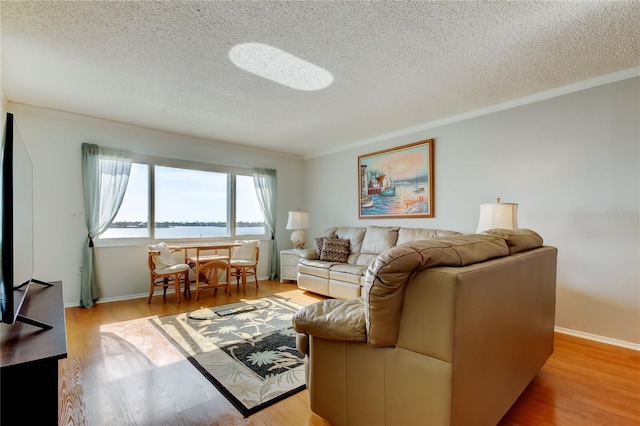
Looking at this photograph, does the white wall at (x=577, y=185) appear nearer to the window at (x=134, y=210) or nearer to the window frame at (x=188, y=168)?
the window frame at (x=188, y=168)

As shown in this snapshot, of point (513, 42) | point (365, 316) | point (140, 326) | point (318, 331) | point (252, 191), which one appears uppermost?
point (513, 42)

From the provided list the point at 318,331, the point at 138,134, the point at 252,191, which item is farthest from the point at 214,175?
the point at 318,331

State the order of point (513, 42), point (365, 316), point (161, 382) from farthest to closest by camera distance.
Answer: point (513, 42) → point (161, 382) → point (365, 316)

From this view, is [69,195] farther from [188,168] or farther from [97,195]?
[188,168]

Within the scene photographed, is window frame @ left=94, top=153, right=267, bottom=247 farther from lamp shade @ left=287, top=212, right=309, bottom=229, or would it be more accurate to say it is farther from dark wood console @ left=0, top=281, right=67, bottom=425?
dark wood console @ left=0, top=281, right=67, bottom=425

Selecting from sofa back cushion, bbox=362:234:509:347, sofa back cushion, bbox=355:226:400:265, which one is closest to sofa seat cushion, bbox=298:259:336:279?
sofa back cushion, bbox=355:226:400:265

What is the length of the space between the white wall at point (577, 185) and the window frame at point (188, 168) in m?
3.57

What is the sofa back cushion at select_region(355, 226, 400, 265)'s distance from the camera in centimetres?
421

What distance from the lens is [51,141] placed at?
3678 mm

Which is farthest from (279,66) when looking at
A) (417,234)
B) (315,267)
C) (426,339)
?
(315,267)

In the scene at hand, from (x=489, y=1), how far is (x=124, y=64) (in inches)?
Result: 109

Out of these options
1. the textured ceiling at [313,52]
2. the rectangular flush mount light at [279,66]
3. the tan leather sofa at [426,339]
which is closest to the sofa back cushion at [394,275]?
the tan leather sofa at [426,339]

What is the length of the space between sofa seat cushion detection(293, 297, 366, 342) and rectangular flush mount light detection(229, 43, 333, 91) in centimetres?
193

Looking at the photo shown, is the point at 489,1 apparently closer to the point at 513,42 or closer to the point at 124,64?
the point at 513,42
